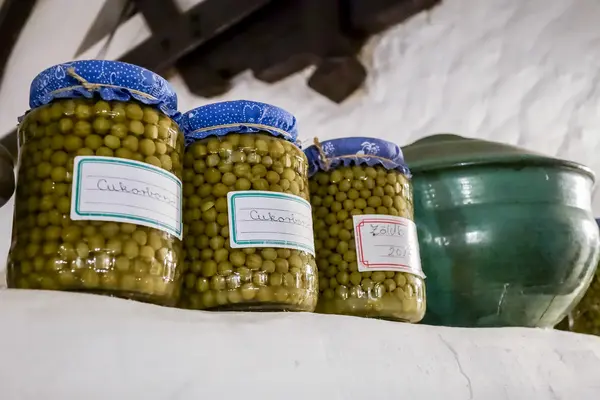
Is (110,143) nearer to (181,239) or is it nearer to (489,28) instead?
(181,239)

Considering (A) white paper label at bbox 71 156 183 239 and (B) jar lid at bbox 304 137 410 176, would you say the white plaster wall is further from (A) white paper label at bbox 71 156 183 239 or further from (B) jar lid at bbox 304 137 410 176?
(A) white paper label at bbox 71 156 183 239

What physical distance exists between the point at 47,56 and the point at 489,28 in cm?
90

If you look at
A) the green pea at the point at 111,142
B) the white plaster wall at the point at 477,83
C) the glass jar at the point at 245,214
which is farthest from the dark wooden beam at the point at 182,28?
the green pea at the point at 111,142

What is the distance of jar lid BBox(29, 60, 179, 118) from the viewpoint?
557mm

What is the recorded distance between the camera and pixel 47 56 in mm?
1192

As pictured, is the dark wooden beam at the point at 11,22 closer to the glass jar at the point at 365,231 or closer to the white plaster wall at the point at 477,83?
the white plaster wall at the point at 477,83

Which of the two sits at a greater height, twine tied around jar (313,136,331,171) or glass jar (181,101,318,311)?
twine tied around jar (313,136,331,171)

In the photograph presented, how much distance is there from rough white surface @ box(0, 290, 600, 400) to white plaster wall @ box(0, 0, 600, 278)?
771 millimetres

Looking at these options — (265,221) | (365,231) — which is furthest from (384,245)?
(265,221)

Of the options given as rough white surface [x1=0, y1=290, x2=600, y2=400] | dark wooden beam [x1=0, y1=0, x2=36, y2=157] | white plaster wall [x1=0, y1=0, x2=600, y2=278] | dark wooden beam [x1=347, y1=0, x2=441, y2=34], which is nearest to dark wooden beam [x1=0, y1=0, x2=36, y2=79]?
dark wooden beam [x1=0, y1=0, x2=36, y2=157]

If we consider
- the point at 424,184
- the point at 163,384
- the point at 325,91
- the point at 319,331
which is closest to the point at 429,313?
the point at 424,184

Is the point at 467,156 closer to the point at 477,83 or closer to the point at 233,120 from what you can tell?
the point at 233,120

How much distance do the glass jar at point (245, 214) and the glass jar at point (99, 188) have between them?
0.10 feet

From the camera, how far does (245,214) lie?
0.59m
